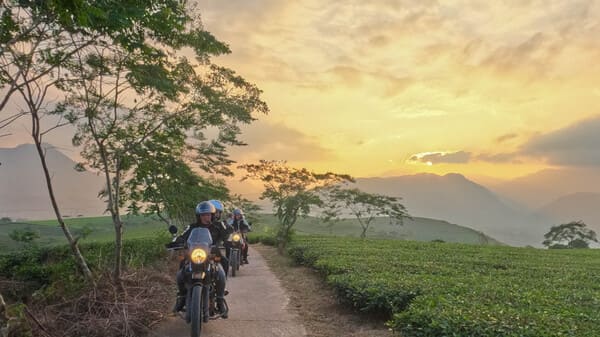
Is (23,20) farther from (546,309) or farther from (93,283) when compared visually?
(546,309)

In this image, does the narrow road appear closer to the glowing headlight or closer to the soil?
the soil

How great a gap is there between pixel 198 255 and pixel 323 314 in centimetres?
363

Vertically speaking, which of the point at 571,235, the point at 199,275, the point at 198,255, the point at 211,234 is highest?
the point at 211,234

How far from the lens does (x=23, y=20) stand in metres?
7.01

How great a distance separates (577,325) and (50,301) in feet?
28.3

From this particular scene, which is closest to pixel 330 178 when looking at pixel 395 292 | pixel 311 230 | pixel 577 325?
pixel 395 292

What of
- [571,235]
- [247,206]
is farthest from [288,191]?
[571,235]

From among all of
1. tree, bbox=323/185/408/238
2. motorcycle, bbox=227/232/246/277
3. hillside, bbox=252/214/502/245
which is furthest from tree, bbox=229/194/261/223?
hillside, bbox=252/214/502/245

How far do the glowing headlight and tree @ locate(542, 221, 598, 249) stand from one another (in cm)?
6155

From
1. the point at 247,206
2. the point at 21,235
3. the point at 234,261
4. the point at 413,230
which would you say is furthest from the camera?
the point at 413,230

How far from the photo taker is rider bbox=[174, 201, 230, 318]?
6743 mm

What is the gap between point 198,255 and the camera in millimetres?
6246

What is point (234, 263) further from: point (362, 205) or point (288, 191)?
point (362, 205)

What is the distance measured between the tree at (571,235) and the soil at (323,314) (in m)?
55.9
